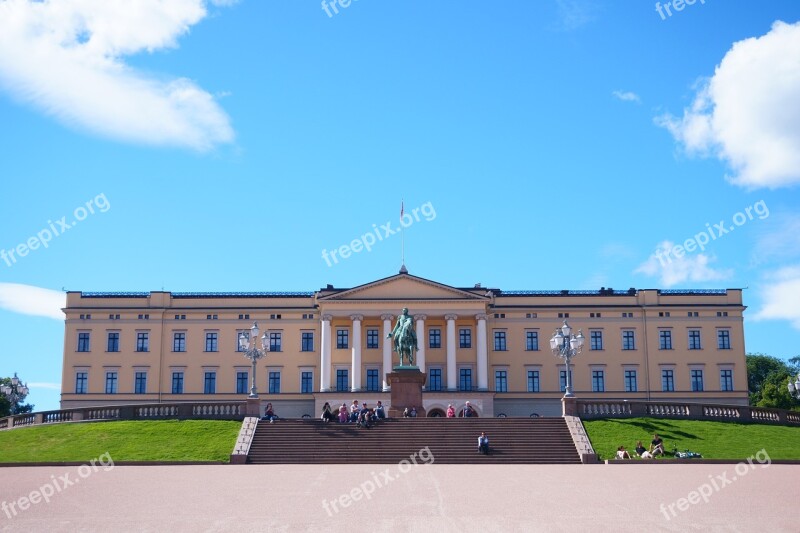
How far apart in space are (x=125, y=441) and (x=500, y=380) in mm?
42192

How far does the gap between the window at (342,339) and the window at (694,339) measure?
98.7 feet

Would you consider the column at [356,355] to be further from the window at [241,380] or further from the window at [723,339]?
the window at [723,339]

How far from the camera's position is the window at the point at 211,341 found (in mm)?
80750

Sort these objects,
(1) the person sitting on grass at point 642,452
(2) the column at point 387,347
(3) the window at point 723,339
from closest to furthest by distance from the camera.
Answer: (1) the person sitting on grass at point 642,452, (2) the column at point 387,347, (3) the window at point 723,339

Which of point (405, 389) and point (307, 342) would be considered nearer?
point (405, 389)

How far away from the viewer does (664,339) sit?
263 feet

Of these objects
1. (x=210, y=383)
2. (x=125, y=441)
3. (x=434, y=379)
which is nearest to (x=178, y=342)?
(x=210, y=383)

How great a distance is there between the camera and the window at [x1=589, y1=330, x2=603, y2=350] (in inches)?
3159

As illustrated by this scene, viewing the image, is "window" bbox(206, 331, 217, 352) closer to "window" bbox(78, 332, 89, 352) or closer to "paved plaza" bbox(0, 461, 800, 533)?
"window" bbox(78, 332, 89, 352)

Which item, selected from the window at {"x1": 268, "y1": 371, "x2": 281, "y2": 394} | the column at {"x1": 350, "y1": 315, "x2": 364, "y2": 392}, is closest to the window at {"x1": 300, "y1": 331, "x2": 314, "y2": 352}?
the window at {"x1": 268, "y1": 371, "x2": 281, "y2": 394}

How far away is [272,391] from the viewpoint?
80.0 metres

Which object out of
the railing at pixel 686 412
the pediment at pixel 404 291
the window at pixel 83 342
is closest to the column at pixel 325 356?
the pediment at pixel 404 291

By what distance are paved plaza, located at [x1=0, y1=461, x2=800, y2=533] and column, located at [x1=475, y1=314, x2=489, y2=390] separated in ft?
136

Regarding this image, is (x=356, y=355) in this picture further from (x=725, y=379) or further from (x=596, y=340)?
(x=725, y=379)
